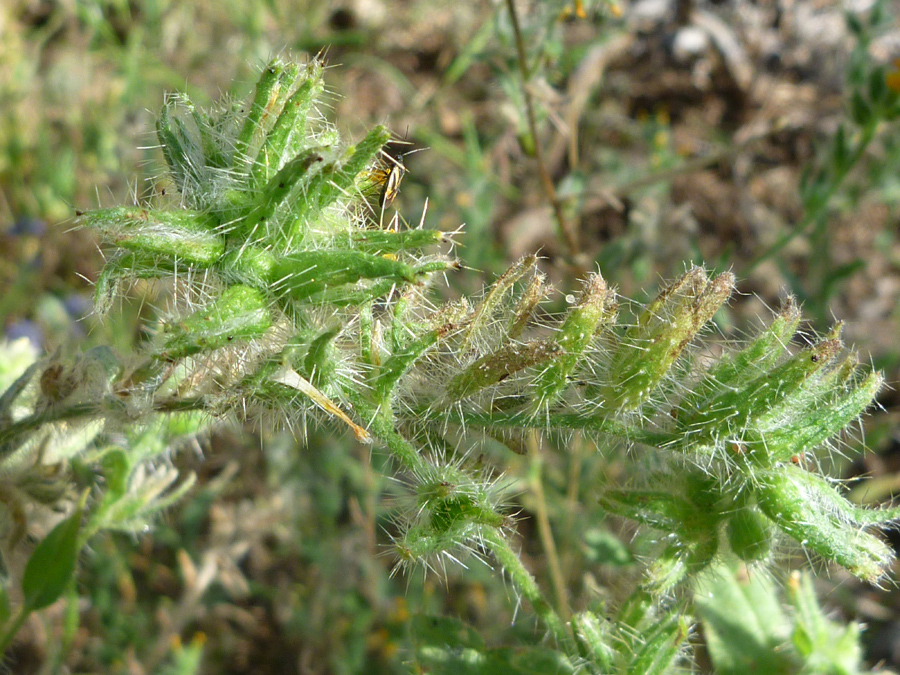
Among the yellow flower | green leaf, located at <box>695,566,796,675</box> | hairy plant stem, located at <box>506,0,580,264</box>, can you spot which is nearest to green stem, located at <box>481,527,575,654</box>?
green leaf, located at <box>695,566,796,675</box>

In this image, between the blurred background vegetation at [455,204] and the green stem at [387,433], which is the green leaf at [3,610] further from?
the green stem at [387,433]

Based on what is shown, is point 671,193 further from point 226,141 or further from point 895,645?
point 226,141

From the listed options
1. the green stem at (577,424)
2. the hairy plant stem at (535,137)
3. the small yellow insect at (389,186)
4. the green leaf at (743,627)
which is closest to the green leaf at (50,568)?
the green stem at (577,424)

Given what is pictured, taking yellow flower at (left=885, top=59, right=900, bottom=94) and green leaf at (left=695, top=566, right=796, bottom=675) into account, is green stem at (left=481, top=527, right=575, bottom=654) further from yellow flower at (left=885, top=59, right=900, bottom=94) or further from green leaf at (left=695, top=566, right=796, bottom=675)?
yellow flower at (left=885, top=59, right=900, bottom=94)

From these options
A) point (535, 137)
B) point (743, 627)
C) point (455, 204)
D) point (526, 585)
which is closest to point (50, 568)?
point (526, 585)

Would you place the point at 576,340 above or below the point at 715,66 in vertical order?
above

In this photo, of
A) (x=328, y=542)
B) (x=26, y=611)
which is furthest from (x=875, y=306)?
(x=26, y=611)
